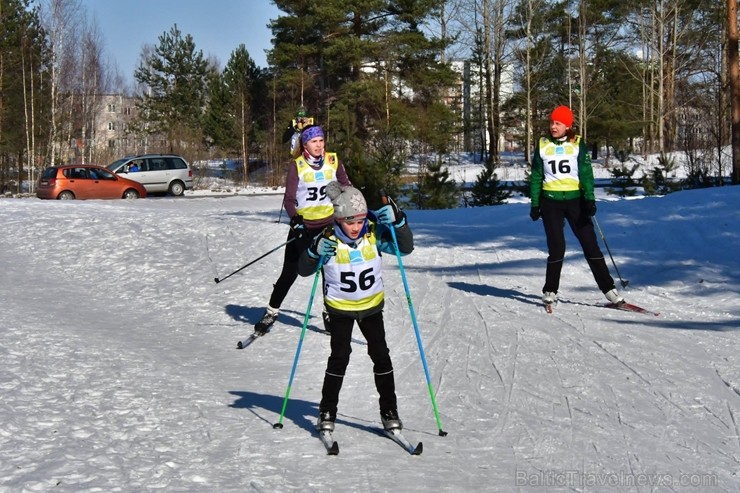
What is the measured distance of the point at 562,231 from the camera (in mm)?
9227

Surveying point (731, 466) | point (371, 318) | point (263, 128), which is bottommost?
point (731, 466)

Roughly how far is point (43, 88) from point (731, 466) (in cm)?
4993

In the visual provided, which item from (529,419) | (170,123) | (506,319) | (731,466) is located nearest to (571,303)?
(506,319)

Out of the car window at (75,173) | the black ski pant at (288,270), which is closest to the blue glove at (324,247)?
the black ski pant at (288,270)

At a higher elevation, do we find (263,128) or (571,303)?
(263,128)

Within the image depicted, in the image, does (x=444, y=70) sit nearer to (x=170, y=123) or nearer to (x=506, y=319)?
(x=170, y=123)

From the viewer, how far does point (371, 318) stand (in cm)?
547

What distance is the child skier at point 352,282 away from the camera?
5363 mm

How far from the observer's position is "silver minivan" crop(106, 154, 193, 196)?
32.8m

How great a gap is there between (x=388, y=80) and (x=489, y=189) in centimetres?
2388

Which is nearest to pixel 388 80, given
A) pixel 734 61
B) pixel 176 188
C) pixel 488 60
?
pixel 488 60

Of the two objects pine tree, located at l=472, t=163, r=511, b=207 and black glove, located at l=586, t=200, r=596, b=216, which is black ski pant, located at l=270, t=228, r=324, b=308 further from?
pine tree, located at l=472, t=163, r=511, b=207

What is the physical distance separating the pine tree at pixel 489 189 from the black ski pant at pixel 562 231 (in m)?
12.6

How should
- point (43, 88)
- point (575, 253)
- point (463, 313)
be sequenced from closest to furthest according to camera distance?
point (463, 313), point (575, 253), point (43, 88)
